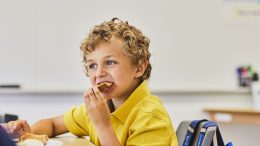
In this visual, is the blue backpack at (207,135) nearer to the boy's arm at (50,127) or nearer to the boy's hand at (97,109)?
the boy's hand at (97,109)

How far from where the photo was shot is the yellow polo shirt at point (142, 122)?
103 centimetres

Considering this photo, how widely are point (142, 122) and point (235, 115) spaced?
219 cm

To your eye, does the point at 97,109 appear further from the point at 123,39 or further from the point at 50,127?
the point at 50,127

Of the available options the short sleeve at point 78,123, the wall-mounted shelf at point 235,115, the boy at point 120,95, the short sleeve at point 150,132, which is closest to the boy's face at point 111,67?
the boy at point 120,95

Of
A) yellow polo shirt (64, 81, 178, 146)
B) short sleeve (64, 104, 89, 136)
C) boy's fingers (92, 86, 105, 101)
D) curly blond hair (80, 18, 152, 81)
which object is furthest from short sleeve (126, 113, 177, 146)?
short sleeve (64, 104, 89, 136)

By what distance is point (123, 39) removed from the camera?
1196 mm

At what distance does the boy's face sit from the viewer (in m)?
1.13

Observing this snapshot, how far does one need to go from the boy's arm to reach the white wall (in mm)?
1282

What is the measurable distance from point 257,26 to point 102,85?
2514mm

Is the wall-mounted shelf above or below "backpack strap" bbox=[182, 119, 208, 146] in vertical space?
below

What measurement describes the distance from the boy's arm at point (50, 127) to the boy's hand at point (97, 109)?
34 centimetres

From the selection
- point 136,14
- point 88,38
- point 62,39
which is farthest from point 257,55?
point 88,38

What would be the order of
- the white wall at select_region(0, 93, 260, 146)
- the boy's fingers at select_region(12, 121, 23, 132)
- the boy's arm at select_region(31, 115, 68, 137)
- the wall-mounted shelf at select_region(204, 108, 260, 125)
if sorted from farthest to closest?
the wall-mounted shelf at select_region(204, 108, 260, 125) < the white wall at select_region(0, 93, 260, 146) < the boy's arm at select_region(31, 115, 68, 137) < the boy's fingers at select_region(12, 121, 23, 132)

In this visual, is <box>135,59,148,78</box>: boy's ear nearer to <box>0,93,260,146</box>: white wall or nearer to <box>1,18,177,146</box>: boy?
<box>1,18,177,146</box>: boy
